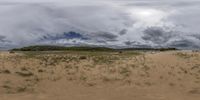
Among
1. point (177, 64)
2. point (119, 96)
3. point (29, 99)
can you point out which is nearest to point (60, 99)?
point (29, 99)

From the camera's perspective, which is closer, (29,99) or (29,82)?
(29,99)

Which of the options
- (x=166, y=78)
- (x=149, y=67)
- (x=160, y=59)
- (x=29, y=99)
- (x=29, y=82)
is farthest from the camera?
(x=160, y=59)

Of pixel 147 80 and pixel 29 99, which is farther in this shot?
pixel 147 80

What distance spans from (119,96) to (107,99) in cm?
118

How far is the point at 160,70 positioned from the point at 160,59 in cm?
381

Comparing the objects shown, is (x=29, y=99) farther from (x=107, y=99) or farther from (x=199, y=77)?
(x=199, y=77)

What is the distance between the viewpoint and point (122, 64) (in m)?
39.7

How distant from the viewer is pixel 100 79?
115ft

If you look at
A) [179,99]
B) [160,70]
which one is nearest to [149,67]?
[160,70]

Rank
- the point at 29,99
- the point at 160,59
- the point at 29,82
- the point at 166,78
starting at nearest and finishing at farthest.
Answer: the point at 29,99 < the point at 29,82 < the point at 166,78 < the point at 160,59

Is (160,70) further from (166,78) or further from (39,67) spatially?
(39,67)

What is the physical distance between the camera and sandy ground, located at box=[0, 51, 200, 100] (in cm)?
3125

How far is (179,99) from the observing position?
3066cm

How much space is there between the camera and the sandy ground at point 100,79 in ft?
103
